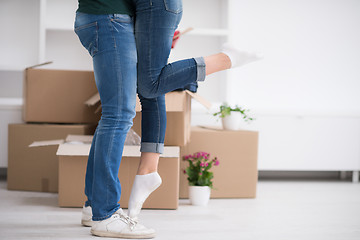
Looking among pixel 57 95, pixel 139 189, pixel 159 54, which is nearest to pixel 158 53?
pixel 159 54

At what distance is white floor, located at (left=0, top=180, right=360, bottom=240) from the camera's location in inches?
62.4

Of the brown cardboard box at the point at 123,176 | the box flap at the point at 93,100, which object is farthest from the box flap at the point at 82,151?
the box flap at the point at 93,100

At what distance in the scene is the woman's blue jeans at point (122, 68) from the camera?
1.41 meters

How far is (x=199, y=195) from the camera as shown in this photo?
85.2 inches

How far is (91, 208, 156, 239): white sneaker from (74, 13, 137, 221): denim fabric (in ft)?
0.08

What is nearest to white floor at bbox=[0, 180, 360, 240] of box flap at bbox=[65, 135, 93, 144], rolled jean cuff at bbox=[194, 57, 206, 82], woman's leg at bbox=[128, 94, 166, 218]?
woman's leg at bbox=[128, 94, 166, 218]

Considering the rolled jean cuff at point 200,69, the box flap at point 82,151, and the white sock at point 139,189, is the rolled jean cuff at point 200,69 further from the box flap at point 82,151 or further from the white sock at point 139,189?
the box flap at point 82,151

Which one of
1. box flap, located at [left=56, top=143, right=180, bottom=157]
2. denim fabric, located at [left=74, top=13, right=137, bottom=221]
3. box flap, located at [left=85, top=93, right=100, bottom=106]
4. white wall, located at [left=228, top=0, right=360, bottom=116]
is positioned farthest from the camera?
white wall, located at [left=228, top=0, right=360, bottom=116]

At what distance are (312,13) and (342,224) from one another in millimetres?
2076

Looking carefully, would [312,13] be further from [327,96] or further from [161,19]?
[161,19]

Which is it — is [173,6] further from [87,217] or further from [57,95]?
[57,95]

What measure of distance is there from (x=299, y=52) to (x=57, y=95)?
1.86m

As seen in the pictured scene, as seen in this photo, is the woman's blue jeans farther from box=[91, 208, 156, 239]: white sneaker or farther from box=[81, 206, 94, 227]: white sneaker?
box=[81, 206, 94, 227]: white sneaker

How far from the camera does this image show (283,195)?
2543mm
